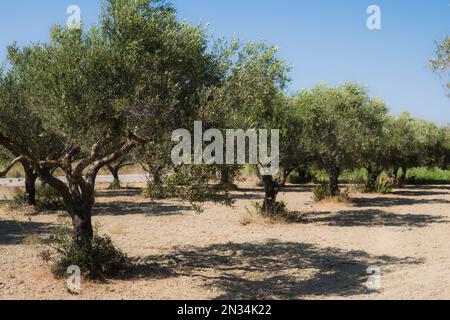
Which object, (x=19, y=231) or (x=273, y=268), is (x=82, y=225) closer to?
(x=273, y=268)

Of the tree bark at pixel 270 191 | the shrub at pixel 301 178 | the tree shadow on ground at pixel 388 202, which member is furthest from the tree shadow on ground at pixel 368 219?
Result: the shrub at pixel 301 178

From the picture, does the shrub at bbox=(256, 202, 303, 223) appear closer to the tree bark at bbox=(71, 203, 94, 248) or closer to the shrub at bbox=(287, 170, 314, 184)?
the tree bark at bbox=(71, 203, 94, 248)

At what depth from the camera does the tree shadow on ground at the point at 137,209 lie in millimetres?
25123

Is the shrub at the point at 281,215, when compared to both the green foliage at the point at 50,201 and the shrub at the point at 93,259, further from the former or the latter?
the green foliage at the point at 50,201

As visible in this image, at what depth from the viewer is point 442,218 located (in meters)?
23.2

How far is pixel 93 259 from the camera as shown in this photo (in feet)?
38.1

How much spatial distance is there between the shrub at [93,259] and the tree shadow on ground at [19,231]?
5408 millimetres

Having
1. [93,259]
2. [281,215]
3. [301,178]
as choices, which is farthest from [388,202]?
[93,259]

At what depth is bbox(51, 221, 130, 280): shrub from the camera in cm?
1153

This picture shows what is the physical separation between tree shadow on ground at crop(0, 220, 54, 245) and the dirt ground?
0.04 meters

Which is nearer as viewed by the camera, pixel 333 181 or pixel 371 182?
pixel 333 181

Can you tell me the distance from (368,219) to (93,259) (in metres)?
15.1

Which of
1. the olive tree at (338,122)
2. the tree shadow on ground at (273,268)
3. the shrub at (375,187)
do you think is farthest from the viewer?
the shrub at (375,187)
